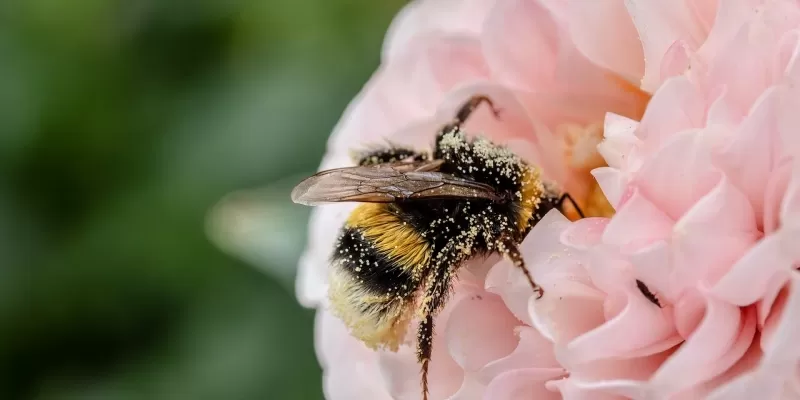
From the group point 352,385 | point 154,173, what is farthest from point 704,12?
point 154,173

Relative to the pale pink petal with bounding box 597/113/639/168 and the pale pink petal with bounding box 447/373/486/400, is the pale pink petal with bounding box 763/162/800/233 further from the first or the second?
the pale pink petal with bounding box 447/373/486/400

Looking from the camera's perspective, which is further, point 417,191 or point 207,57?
point 207,57

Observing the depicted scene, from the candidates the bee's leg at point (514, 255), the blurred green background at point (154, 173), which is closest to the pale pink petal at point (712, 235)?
the bee's leg at point (514, 255)

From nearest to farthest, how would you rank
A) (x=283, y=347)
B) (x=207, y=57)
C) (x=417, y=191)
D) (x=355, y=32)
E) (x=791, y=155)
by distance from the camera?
(x=791, y=155) → (x=417, y=191) → (x=283, y=347) → (x=355, y=32) → (x=207, y=57)

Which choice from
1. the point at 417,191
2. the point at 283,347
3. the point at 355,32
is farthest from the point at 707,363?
the point at 355,32

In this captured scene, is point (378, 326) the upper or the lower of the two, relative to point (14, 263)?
upper

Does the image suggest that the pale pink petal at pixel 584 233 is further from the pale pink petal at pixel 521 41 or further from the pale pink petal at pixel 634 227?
the pale pink petal at pixel 521 41

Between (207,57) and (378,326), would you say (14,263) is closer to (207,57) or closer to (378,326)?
(207,57)
